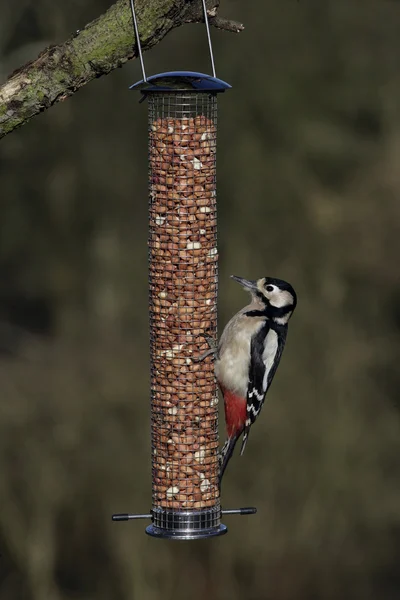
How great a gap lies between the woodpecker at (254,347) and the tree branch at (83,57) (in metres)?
1.70

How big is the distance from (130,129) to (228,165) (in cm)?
113

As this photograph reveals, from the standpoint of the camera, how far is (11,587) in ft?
34.9

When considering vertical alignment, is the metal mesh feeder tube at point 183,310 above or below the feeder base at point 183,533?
above

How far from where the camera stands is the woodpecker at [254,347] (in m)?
5.87

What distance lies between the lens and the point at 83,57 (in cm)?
446

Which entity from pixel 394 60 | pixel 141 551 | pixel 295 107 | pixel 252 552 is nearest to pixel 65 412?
pixel 141 551

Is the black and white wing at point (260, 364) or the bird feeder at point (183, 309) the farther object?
the black and white wing at point (260, 364)

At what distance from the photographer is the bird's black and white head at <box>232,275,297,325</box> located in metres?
6.04

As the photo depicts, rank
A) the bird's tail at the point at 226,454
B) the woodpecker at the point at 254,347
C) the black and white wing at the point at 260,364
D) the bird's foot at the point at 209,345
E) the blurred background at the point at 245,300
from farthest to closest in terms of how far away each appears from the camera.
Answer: the blurred background at the point at 245,300 → the black and white wing at the point at 260,364 → the woodpecker at the point at 254,347 → the bird's tail at the point at 226,454 → the bird's foot at the point at 209,345

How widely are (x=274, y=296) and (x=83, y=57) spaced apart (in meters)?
2.05

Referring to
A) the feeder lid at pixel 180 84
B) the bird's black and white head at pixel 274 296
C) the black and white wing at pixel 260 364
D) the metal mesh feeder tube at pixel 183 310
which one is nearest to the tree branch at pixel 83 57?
the feeder lid at pixel 180 84

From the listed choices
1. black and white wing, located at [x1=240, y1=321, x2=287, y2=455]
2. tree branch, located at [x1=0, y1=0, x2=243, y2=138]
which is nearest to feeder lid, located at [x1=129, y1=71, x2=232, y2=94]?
tree branch, located at [x1=0, y1=0, x2=243, y2=138]

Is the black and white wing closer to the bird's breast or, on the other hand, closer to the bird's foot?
the bird's breast

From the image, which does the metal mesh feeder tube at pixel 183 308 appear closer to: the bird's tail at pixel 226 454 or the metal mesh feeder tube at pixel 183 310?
the metal mesh feeder tube at pixel 183 310
